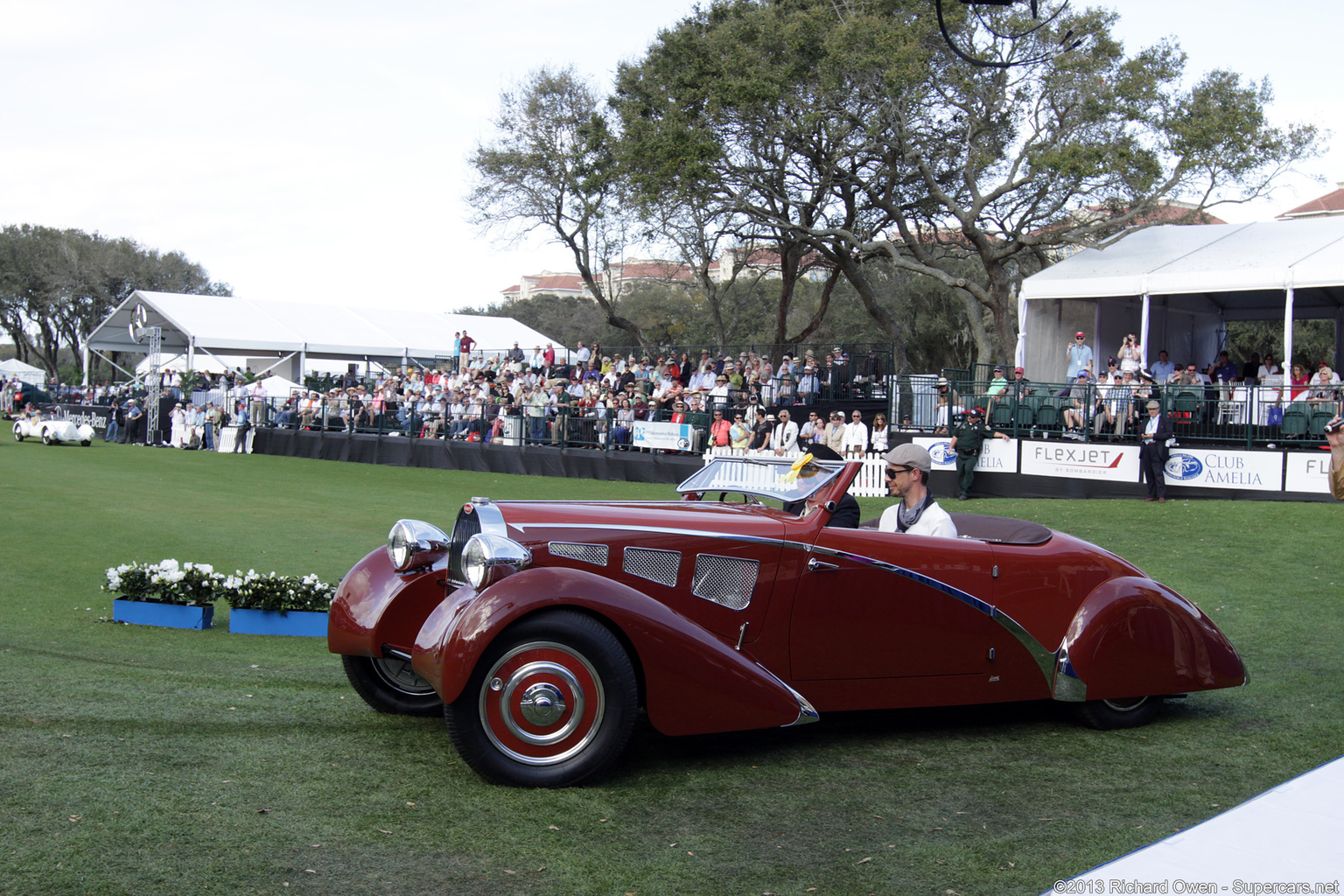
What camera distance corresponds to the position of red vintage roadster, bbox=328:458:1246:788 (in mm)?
4059

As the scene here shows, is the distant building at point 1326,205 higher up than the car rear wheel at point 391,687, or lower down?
higher up

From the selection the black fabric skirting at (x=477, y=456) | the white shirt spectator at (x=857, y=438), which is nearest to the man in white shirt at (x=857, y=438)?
the white shirt spectator at (x=857, y=438)

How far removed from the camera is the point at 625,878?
3.26 meters

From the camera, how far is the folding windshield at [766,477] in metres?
5.00

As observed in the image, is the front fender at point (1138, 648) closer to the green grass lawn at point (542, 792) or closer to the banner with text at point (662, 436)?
the green grass lawn at point (542, 792)

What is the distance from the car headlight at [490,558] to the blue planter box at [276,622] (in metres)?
3.69

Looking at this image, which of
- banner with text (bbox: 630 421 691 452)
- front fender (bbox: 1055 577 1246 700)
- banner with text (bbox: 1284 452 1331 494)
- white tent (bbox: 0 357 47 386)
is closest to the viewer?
front fender (bbox: 1055 577 1246 700)

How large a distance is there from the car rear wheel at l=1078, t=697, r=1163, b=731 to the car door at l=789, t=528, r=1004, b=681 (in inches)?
29.5

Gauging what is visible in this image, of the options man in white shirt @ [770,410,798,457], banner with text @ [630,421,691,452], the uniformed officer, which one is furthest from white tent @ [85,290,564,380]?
the uniformed officer

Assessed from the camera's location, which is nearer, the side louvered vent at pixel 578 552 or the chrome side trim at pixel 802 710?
the chrome side trim at pixel 802 710

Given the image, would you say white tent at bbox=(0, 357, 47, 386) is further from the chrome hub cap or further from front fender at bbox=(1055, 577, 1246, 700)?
front fender at bbox=(1055, 577, 1246, 700)

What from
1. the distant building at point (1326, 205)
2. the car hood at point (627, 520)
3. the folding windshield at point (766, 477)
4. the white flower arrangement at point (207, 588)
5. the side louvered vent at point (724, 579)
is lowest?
the white flower arrangement at point (207, 588)

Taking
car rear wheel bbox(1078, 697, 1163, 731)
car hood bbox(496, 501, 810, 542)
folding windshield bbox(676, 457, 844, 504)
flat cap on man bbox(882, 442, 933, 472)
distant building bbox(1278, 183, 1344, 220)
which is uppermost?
distant building bbox(1278, 183, 1344, 220)

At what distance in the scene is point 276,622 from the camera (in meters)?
7.49
